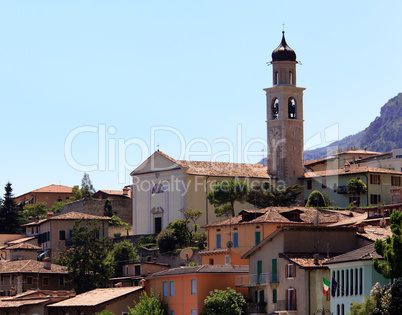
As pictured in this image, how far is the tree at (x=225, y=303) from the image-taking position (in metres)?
50.7

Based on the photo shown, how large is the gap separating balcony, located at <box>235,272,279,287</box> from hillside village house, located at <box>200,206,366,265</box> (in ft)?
27.0

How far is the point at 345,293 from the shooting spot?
1661 inches

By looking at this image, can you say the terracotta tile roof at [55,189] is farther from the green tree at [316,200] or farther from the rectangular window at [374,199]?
the rectangular window at [374,199]

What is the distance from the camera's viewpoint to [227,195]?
83562 mm

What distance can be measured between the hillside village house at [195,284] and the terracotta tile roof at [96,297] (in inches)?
156

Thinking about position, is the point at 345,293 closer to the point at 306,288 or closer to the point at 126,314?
the point at 306,288

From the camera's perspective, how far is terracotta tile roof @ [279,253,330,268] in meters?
45.7

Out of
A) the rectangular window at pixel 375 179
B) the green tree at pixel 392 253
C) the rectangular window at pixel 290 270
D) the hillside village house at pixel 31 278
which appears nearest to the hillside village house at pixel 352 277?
the green tree at pixel 392 253

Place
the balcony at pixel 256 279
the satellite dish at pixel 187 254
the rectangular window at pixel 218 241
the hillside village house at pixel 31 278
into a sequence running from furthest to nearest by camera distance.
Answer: the hillside village house at pixel 31 278
the rectangular window at pixel 218 241
the satellite dish at pixel 187 254
the balcony at pixel 256 279

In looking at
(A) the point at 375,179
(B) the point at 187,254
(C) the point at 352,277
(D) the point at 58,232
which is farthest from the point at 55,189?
(C) the point at 352,277

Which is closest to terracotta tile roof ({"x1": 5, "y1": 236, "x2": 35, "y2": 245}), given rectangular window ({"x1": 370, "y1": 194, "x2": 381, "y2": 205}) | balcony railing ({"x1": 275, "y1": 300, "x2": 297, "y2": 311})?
rectangular window ({"x1": 370, "y1": 194, "x2": 381, "y2": 205})

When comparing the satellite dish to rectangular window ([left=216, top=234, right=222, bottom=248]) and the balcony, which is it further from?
the balcony

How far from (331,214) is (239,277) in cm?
1830

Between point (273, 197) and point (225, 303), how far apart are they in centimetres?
3237
